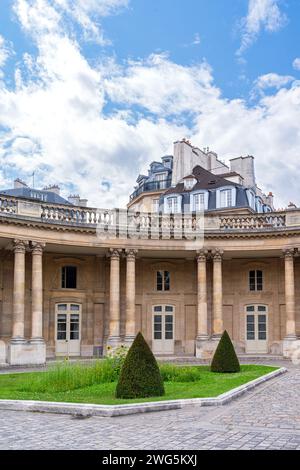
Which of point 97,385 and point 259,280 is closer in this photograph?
point 97,385

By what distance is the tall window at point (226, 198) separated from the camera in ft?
132

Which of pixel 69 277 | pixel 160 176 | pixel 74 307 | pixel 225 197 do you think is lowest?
pixel 74 307

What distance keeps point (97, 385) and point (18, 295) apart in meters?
9.69

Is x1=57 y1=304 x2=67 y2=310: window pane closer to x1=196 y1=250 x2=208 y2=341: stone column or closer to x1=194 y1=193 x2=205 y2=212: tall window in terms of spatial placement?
x1=196 y1=250 x2=208 y2=341: stone column

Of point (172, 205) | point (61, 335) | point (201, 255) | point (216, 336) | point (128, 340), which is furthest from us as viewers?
point (172, 205)

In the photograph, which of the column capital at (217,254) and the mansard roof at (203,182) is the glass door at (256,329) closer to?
the column capital at (217,254)

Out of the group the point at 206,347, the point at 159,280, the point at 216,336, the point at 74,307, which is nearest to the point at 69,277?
the point at 74,307

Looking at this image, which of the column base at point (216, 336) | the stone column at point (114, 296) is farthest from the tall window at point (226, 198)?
the stone column at point (114, 296)

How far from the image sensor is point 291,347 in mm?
25719

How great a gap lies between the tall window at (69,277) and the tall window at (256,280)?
9.23 m

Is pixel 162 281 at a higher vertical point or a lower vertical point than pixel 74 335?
higher

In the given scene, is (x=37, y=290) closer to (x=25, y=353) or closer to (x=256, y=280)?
(x=25, y=353)
